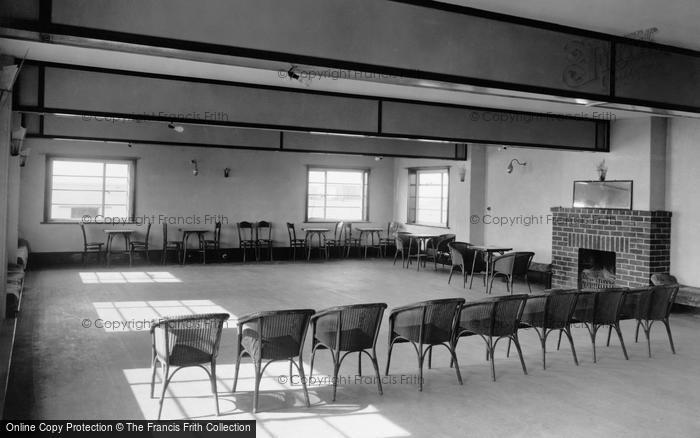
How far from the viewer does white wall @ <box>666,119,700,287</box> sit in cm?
802

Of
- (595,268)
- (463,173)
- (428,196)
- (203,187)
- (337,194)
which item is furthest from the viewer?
(337,194)

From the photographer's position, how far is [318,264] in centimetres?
1288

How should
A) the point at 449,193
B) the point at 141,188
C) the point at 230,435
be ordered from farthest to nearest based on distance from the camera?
1. the point at 449,193
2. the point at 141,188
3. the point at 230,435

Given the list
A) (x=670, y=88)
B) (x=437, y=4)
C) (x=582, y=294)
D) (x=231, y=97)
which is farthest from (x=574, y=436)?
(x=231, y=97)

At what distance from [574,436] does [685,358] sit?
9.04ft

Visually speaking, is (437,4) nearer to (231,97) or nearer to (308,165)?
(231,97)

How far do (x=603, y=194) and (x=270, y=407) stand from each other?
7011 millimetres

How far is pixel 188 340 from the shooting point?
4031 millimetres

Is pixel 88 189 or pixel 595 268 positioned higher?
pixel 88 189

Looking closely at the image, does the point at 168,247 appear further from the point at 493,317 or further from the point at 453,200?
the point at 493,317

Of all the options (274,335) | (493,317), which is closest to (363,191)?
(493,317)

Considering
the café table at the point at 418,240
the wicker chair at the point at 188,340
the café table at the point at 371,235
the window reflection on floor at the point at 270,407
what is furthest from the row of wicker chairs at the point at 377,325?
the café table at the point at 371,235

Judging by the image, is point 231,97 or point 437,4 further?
point 231,97

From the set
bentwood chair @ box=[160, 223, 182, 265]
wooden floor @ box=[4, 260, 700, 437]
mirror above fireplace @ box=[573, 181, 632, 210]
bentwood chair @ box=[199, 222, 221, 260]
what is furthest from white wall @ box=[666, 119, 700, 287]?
bentwood chair @ box=[160, 223, 182, 265]
